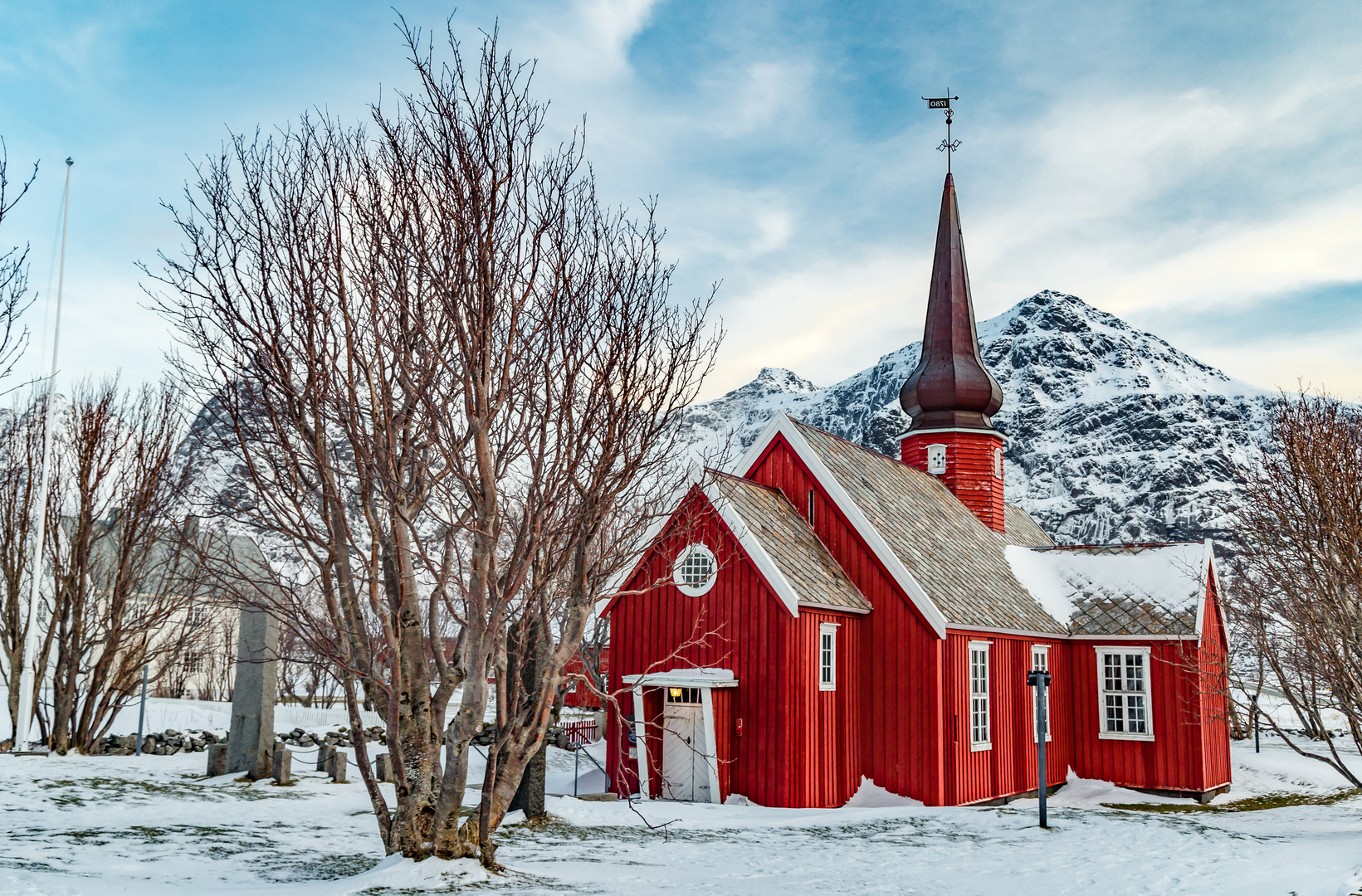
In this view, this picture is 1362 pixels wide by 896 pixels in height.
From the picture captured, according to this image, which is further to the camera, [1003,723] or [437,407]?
[1003,723]

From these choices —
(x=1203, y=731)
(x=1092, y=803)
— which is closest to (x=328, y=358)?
(x=1092, y=803)

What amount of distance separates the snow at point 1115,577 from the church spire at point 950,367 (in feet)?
13.1

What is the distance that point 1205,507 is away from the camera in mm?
147500

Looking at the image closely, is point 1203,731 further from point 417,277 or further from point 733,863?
point 417,277

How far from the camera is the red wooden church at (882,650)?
1723cm

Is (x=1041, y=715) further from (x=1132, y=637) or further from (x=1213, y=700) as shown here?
(x=1213, y=700)

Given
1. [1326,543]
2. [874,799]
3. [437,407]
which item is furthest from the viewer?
[874,799]

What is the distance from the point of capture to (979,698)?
63.0 feet

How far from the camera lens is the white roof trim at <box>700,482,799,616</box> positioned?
55.1 feet

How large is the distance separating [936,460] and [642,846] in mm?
16717

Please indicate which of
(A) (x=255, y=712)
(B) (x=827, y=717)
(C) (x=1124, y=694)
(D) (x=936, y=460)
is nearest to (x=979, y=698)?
(B) (x=827, y=717)

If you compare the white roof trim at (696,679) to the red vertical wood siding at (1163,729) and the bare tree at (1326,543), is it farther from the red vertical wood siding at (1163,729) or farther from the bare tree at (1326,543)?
the red vertical wood siding at (1163,729)

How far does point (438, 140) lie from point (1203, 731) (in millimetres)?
19652

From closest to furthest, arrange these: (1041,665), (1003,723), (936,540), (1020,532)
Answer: (1003,723) → (1041,665) → (936,540) → (1020,532)
